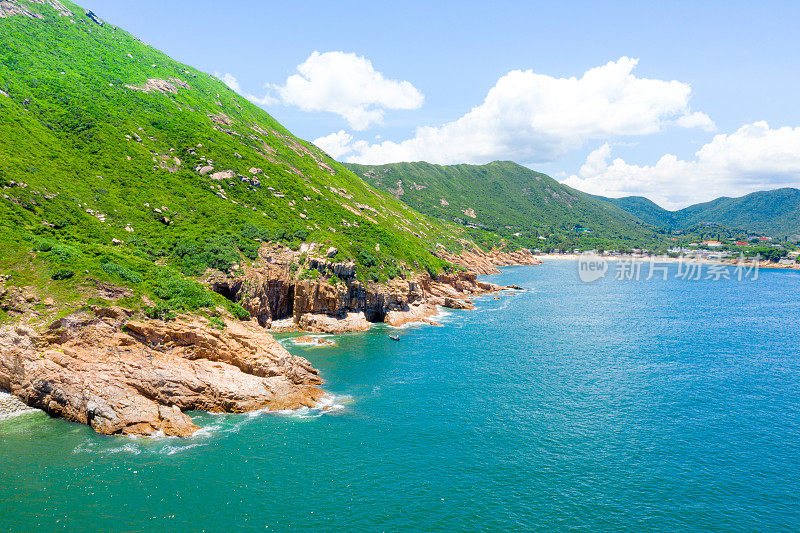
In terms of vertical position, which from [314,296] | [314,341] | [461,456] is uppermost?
[314,296]

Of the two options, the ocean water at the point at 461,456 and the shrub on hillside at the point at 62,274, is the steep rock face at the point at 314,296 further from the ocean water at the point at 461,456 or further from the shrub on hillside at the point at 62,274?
the shrub on hillside at the point at 62,274

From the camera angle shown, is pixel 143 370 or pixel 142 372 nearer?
pixel 142 372

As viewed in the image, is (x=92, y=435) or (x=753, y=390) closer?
(x=92, y=435)

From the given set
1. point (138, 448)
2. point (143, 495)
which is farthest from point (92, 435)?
point (143, 495)

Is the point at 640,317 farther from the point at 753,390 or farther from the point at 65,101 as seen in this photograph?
the point at 65,101

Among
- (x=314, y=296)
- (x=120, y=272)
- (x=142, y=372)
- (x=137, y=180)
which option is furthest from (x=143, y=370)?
(x=137, y=180)

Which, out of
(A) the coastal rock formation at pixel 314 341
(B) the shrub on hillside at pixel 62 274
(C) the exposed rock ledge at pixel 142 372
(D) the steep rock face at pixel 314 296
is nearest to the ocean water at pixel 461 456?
(C) the exposed rock ledge at pixel 142 372

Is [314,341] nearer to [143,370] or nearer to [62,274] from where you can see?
[143,370]
